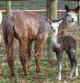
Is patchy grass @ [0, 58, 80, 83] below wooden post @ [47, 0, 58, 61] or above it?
below

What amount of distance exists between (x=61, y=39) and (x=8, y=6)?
350 centimetres

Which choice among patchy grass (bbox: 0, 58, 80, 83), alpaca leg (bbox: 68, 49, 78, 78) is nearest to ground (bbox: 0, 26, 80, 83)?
patchy grass (bbox: 0, 58, 80, 83)

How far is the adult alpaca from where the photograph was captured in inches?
274

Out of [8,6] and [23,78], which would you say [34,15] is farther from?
[8,6]

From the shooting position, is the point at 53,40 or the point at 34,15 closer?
the point at 53,40

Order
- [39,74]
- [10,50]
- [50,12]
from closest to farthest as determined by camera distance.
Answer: [10,50], [39,74], [50,12]

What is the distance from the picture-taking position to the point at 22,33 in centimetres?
698

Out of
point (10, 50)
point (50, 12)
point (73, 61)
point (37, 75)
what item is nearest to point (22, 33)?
point (10, 50)

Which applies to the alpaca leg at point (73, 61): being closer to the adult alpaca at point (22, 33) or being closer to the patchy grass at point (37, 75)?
the patchy grass at point (37, 75)

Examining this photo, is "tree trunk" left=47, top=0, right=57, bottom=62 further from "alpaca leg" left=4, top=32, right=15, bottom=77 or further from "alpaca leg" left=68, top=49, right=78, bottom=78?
"alpaca leg" left=4, top=32, right=15, bottom=77

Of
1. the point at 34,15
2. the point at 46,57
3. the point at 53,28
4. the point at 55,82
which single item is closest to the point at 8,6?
the point at 46,57

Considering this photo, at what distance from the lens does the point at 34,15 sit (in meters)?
7.55

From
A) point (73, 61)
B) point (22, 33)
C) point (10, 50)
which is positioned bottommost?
point (73, 61)

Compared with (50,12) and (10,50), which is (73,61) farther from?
(50,12)
